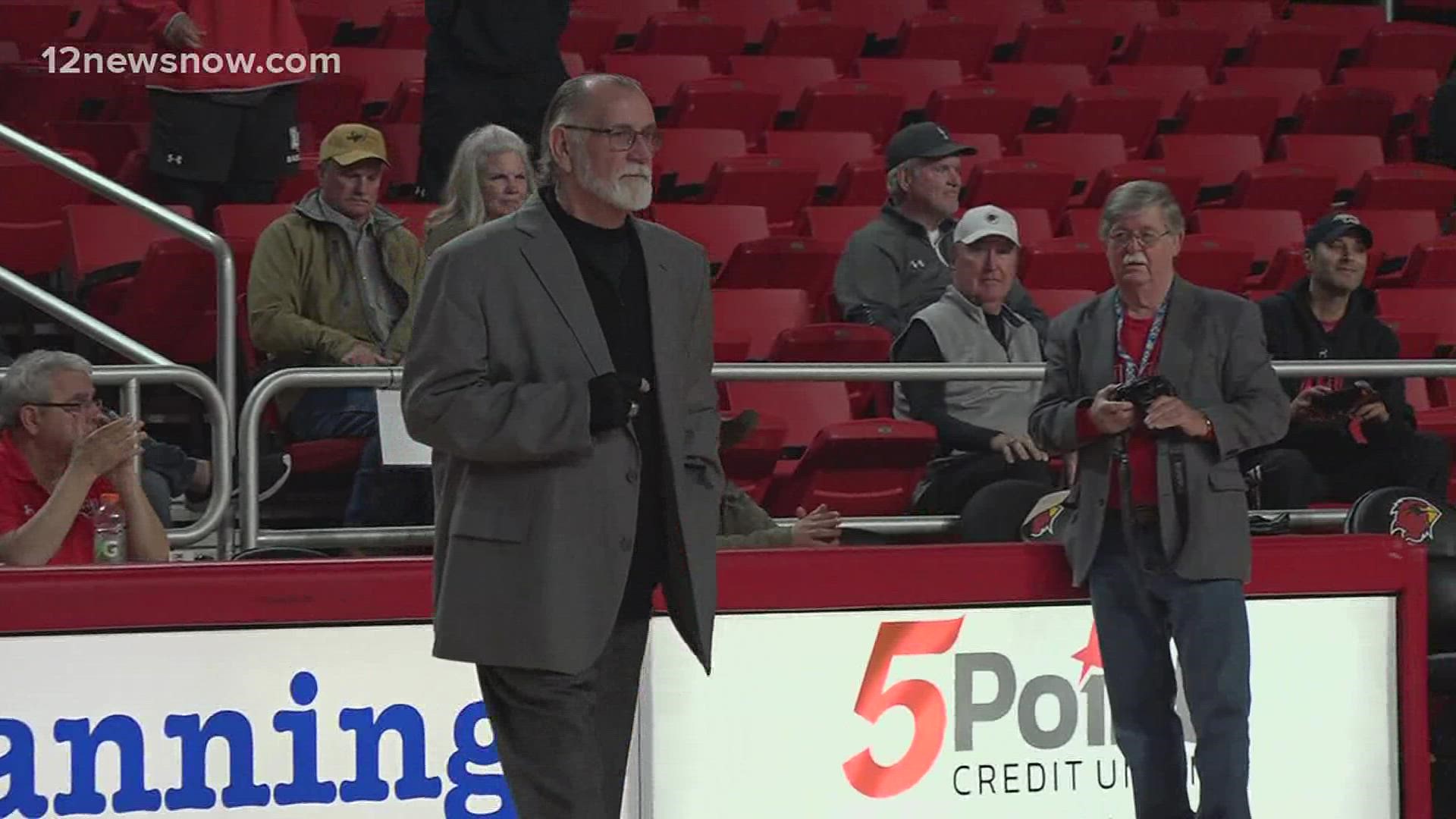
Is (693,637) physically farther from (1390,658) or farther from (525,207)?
(1390,658)

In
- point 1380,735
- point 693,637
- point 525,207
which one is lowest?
point 1380,735

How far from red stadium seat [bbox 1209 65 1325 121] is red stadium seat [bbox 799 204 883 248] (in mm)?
3503

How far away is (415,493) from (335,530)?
1.08ft

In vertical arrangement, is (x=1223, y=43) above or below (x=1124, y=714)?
above

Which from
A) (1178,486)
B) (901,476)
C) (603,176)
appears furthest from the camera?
(901,476)

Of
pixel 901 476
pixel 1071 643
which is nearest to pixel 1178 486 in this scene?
pixel 1071 643

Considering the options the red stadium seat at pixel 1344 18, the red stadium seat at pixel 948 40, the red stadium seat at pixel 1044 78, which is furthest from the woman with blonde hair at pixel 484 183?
the red stadium seat at pixel 1344 18

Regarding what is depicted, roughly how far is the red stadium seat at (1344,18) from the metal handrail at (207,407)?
851cm

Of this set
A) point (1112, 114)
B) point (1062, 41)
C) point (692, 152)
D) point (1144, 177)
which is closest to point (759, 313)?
point (692, 152)

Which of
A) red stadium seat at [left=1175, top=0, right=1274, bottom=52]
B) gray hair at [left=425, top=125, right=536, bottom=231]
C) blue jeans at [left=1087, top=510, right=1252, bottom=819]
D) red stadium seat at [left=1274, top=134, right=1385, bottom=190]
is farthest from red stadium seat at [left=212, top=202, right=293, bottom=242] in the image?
red stadium seat at [left=1175, top=0, right=1274, bottom=52]

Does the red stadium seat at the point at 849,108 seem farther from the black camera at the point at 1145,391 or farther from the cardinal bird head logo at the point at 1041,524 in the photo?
the black camera at the point at 1145,391

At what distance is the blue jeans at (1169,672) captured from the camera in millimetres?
4441

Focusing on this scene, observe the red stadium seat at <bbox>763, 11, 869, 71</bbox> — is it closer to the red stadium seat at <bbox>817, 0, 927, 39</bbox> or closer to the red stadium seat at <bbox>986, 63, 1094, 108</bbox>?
the red stadium seat at <bbox>817, 0, 927, 39</bbox>

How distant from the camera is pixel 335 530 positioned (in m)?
5.29
